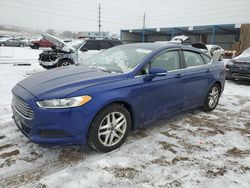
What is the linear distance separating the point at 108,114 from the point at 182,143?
53.7 inches

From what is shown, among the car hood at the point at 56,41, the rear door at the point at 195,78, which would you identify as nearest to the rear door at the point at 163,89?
A: the rear door at the point at 195,78

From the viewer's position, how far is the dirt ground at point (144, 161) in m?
2.71

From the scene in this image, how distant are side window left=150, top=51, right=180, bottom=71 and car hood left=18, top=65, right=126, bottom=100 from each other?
2.69 feet

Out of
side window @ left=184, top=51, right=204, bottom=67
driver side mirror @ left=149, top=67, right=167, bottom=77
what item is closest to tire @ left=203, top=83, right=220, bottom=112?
side window @ left=184, top=51, right=204, bottom=67

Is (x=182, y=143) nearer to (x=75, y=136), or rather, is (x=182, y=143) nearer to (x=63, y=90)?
(x=75, y=136)

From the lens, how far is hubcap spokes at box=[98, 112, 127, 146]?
3.22 m

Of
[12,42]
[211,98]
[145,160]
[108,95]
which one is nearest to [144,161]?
[145,160]

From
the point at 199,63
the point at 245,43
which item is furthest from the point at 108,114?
the point at 245,43

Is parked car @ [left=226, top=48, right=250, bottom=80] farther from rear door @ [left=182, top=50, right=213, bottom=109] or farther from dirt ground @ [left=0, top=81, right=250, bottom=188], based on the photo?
dirt ground @ [left=0, top=81, right=250, bottom=188]

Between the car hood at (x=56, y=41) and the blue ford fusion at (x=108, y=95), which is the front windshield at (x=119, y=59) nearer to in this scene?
the blue ford fusion at (x=108, y=95)

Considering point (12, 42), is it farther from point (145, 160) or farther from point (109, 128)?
point (145, 160)

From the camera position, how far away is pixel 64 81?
3244 millimetres

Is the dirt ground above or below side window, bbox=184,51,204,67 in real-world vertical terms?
below

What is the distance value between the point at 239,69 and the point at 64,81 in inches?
300
